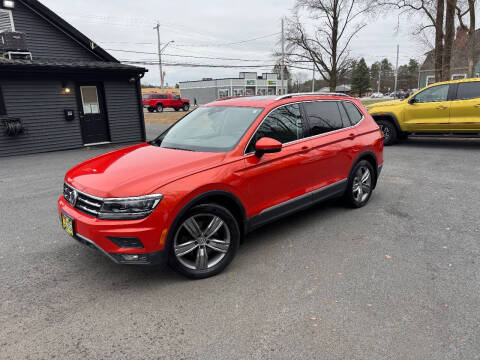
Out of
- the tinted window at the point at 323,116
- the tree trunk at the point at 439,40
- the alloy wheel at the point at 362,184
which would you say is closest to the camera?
the tinted window at the point at 323,116

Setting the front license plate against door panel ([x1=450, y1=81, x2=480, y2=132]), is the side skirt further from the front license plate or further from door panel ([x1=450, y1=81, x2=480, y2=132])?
door panel ([x1=450, y1=81, x2=480, y2=132])

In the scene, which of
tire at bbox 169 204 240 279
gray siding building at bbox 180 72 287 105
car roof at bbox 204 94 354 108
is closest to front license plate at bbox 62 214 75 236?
tire at bbox 169 204 240 279

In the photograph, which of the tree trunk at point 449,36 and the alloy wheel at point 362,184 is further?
the tree trunk at point 449,36

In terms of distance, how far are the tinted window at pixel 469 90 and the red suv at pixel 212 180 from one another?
6347 mm

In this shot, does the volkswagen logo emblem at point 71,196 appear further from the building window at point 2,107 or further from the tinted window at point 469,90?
the tinted window at point 469,90

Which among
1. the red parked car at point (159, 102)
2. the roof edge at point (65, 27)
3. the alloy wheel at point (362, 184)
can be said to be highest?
the roof edge at point (65, 27)

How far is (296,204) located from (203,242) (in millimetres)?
1364

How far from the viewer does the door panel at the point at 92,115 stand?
42.1ft

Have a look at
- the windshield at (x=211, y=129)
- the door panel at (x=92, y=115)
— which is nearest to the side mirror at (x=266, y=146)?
the windshield at (x=211, y=129)

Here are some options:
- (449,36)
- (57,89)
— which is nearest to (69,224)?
(57,89)

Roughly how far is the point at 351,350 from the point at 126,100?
13.5 metres

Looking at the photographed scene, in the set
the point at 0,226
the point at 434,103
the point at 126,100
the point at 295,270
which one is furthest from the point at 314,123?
the point at 126,100

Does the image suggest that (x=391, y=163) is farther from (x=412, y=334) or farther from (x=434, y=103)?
(x=412, y=334)

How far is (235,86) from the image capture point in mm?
67312
